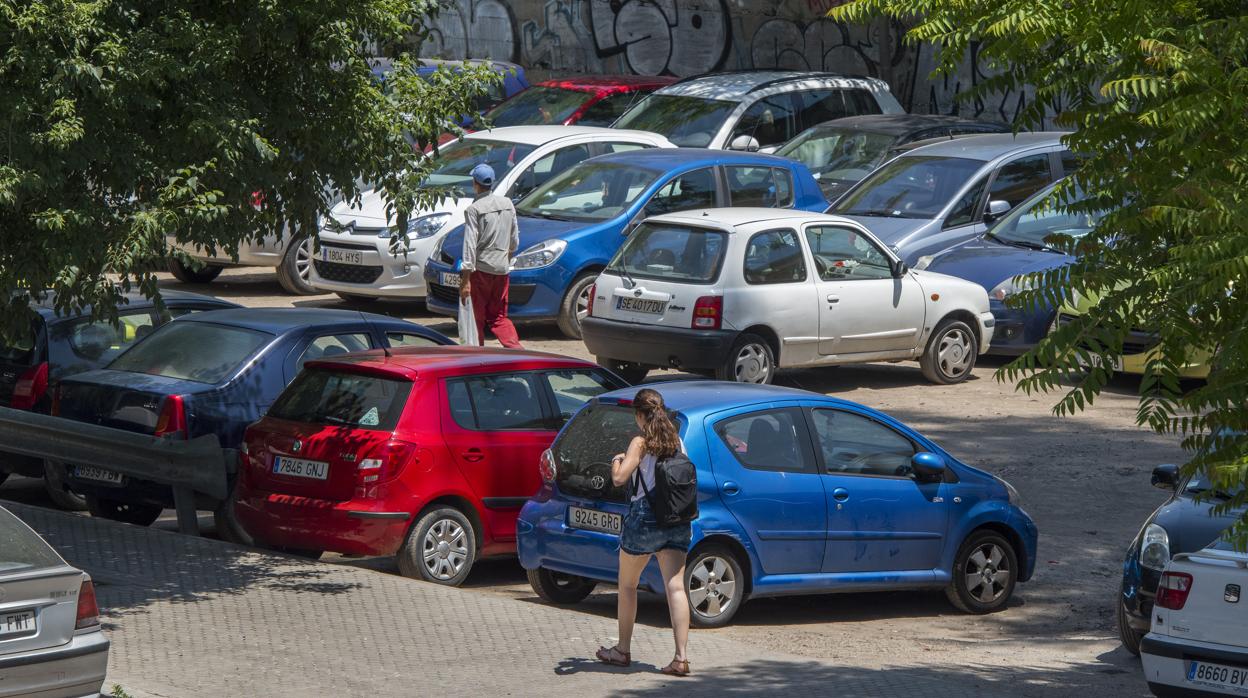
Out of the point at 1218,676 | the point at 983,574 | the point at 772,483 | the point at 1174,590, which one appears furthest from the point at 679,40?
the point at 1218,676

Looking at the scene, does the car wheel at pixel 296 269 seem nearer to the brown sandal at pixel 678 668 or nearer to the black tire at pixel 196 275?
the black tire at pixel 196 275

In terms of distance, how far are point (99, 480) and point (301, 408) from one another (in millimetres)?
1851

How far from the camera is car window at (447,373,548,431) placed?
413 inches

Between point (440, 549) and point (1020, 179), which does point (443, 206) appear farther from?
point (440, 549)

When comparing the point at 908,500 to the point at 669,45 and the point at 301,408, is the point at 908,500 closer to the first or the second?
the point at 301,408

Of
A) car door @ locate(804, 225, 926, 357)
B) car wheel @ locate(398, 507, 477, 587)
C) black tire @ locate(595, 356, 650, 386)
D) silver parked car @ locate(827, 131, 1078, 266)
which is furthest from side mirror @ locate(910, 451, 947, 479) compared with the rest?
silver parked car @ locate(827, 131, 1078, 266)


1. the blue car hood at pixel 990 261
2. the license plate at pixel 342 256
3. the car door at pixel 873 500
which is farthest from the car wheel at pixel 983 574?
the license plate at pixel 342 256

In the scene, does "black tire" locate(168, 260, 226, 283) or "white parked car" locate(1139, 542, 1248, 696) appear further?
"black tire" locate(168, 260, 226, 283)

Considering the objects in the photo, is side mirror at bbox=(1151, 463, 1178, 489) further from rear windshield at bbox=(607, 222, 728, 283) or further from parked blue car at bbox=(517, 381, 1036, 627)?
rear windshield at bbox=(607, 222, 728, 283)

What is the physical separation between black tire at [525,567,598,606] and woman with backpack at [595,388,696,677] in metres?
1.65

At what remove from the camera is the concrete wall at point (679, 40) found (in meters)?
30.9

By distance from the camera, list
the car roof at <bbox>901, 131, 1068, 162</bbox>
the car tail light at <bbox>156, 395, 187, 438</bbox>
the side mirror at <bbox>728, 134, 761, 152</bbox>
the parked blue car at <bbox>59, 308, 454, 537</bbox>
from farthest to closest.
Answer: the side mirror at <bbox>728, 134, 761, 152</bbox>
the car roof at <bbox>901, 131, 1068, 162</bbox>
the parked blue car at <bbox>59, 308, 454, 537</bbox>
the car tail light at <bbox>156, 395, 187, 438</bbox>

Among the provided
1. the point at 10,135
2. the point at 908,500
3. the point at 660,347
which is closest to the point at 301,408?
the point at 10,135

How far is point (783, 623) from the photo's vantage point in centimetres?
1034
